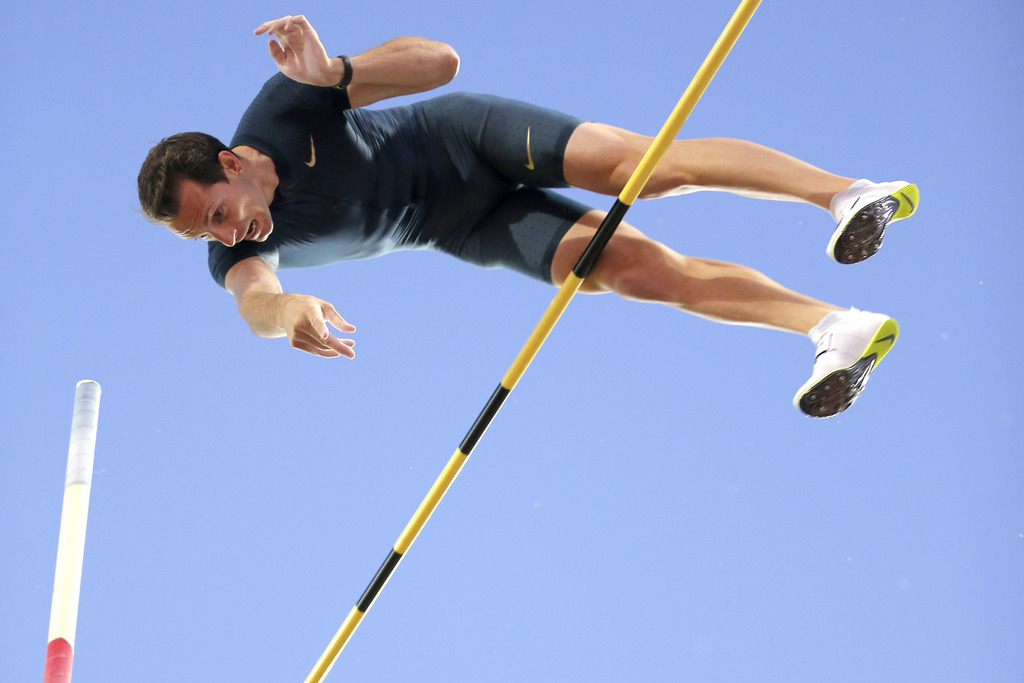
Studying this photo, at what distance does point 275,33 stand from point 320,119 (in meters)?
0.21

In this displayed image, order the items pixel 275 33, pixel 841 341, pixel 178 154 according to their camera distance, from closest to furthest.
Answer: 1. pixel 841 341
2. pixel 275 33
3. pixel 178 154

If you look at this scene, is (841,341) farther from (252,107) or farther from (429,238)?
(252,107)

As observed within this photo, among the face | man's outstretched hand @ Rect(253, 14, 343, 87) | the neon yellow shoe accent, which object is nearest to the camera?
the neon yellow shoe accent

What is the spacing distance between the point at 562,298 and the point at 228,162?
0.65 metres

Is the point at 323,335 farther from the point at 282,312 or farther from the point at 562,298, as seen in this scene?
the point at 562,298

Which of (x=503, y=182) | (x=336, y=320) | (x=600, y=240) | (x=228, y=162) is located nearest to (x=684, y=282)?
(x=600, y=240)

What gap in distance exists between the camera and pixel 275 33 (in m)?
1.78

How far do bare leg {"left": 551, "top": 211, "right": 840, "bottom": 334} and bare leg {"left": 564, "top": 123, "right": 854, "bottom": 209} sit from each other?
96 mm

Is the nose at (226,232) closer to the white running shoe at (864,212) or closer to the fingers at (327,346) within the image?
the fingers at (327,346)

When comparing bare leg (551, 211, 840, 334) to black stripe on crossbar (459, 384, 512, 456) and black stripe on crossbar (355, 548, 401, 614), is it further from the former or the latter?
black stripe on crossbar (355, 548, 401, 614)

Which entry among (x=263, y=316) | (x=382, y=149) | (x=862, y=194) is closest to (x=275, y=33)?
(x=382, y=149)

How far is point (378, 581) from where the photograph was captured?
199 cm

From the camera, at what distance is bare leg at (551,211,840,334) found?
1738 millimetres

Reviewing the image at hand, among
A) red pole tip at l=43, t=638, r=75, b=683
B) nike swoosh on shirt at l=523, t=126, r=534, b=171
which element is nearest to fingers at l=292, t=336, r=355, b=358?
nike swoosh on shirt at l=523, t=126, r=534, b=171
